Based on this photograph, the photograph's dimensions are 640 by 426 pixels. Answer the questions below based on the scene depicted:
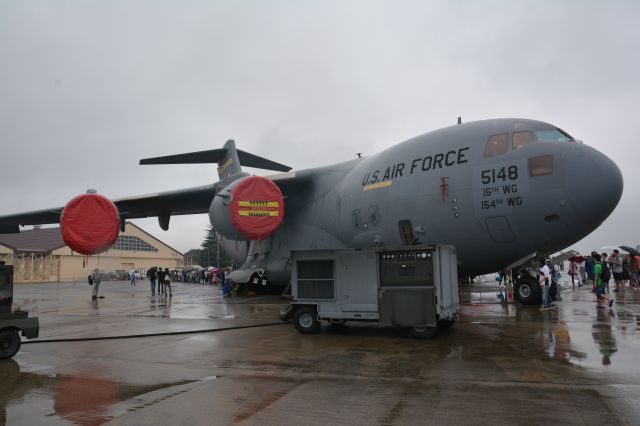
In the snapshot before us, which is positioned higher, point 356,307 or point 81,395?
point 356,307

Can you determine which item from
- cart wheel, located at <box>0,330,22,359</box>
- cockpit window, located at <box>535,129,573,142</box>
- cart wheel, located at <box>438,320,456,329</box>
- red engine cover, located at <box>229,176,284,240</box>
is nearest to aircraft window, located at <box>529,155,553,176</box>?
cockpit window, located at <box>535,129,573,142</box>

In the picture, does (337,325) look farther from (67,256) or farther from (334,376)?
(67,256)

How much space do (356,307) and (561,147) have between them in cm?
522

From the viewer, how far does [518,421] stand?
12.4ft

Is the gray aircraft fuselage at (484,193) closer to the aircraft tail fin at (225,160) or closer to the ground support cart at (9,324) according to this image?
the ground support cart at (9,324)

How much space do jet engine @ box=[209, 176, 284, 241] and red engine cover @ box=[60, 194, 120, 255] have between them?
10.9 feet

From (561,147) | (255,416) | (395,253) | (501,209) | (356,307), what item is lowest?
(255,416)

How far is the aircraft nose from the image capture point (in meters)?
8.77

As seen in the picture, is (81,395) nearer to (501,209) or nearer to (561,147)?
(501,209)

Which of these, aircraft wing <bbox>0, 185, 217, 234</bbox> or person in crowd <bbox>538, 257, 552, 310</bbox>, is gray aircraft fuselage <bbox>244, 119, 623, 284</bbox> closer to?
person in crowd <bbox>538, 257, 552, 310</bbox>

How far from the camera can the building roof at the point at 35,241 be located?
54.3 m

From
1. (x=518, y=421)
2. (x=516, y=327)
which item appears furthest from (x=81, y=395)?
(x=516, y=327)

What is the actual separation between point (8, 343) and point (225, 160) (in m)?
14.3

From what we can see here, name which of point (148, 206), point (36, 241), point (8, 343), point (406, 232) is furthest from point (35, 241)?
point (406, 232)
